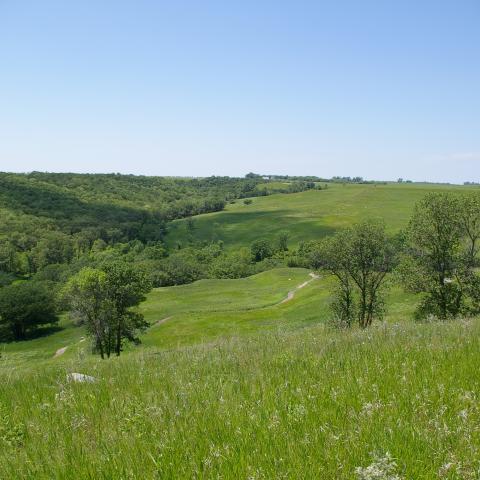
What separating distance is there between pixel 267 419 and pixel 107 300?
5188 centimetres

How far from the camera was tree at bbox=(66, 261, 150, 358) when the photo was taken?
52.8 meters

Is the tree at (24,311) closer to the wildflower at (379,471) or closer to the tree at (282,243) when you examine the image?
the wildflower at (379,471)

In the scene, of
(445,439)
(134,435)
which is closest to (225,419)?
(134,435)

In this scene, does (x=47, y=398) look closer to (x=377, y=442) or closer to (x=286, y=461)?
(x=286, y=461)

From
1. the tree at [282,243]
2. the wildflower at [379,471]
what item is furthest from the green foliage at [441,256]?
the tree at [282,243]

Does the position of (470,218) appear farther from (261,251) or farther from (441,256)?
(261,251)

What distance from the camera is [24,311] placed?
96562mm

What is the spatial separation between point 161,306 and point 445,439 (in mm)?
98680

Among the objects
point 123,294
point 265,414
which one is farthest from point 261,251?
point 265,414

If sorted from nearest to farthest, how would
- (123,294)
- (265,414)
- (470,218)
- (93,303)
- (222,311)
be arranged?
1. (265,414)
2. (470,218)
3. (93,303)
4. (123,294)
5. (222,311)

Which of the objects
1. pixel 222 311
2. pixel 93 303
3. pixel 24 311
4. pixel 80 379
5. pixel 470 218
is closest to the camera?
pixel 80 379

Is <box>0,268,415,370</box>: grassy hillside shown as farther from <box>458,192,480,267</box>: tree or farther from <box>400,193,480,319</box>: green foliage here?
<box>458,192,480,267</box>: tree

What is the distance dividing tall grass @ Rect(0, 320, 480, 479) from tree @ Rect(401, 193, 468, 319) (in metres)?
35.6

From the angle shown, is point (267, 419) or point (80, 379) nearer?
point (267, 419)
